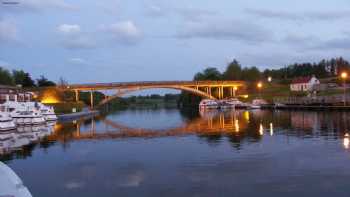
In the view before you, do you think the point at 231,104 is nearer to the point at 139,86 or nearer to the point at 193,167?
the point at 139,86

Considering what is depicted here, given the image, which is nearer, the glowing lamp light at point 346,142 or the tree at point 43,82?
the glowing lamp light at point 346,142

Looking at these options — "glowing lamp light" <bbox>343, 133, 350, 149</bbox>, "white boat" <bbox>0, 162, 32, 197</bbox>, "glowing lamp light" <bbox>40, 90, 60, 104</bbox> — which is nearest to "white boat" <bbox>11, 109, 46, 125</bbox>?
"glowing lamp light" <bbox>343, 133, 350, 149</bbox>

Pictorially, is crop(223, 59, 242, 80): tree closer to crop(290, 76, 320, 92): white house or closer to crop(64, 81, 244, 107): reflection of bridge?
crop(290, 76, 320, 92): white house

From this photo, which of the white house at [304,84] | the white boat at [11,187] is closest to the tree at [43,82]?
the white house at [304,84]

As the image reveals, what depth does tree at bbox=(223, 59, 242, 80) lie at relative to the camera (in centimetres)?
18675

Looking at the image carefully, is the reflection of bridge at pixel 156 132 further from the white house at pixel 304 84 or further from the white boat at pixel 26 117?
the white house at pixel 304 84

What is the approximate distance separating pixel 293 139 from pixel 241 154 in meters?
10.5

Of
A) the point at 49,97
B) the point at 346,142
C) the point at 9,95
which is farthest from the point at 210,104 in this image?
Answer: the point at 346,142

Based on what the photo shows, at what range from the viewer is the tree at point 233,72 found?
7352 inches

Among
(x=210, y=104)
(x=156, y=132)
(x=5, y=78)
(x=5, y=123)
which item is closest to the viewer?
(x=156, y=132)

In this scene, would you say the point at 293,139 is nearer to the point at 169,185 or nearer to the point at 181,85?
the point at 169,185

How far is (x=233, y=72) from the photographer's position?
191000 millimetres

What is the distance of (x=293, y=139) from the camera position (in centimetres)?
3809

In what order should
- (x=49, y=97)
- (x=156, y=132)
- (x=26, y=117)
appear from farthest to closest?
(x=49, y=97), (x=26, y=117), (x=156, y=132)
